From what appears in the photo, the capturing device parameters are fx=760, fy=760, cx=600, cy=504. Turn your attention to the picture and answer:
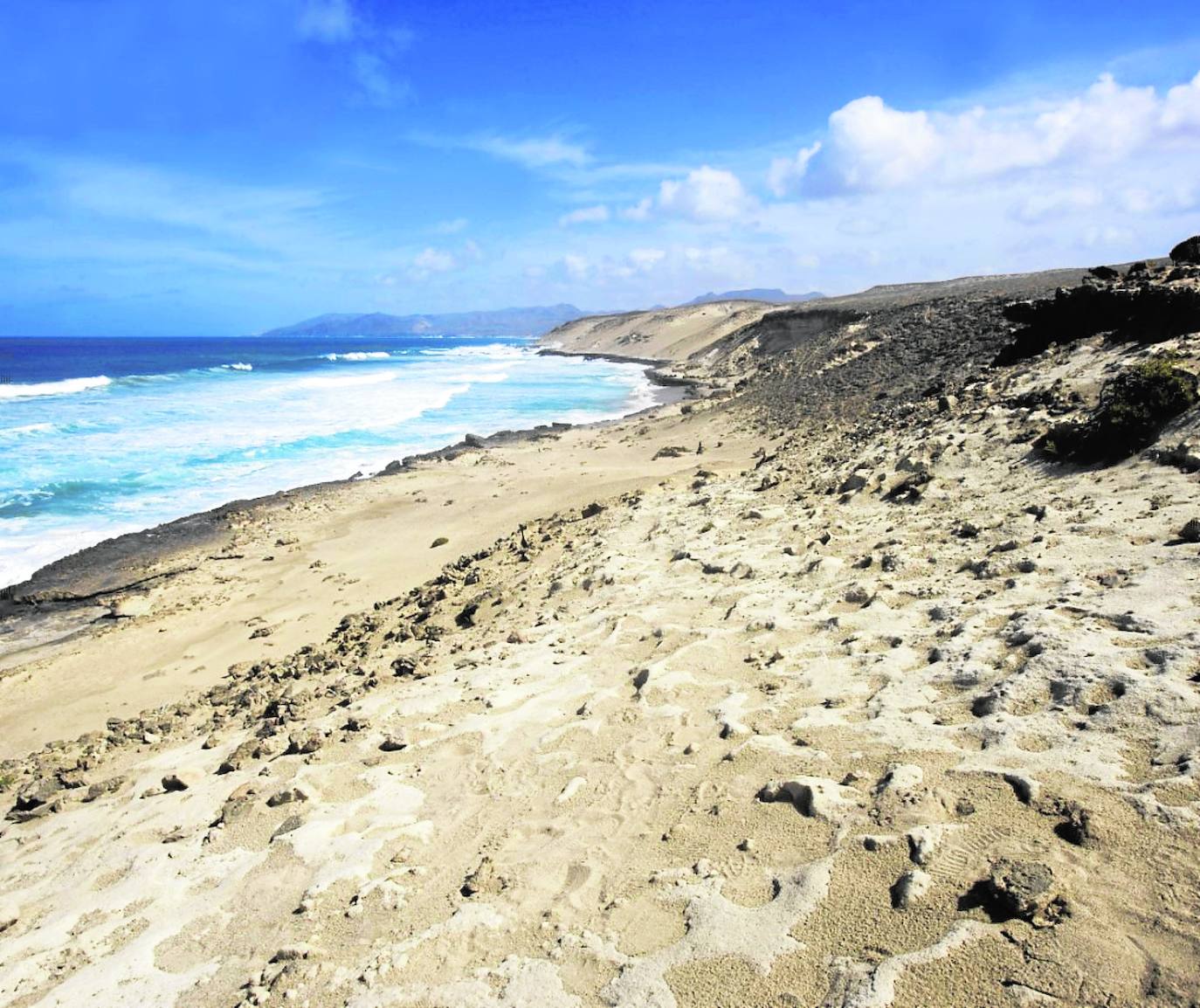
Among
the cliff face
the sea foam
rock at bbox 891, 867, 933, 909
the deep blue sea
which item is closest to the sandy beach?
rock at bbox 891, 867, 933, 909

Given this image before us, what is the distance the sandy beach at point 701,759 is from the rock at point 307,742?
0.02m

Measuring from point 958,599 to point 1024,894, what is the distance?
2.82m

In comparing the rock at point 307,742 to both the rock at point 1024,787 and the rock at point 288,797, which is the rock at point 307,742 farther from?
the rock at point 1024,787

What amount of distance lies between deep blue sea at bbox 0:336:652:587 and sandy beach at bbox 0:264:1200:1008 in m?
6.65

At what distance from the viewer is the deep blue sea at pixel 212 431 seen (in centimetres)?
1552

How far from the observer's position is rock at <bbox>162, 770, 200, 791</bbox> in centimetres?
529

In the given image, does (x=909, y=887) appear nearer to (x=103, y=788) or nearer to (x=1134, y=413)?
(x=1134, y=413)

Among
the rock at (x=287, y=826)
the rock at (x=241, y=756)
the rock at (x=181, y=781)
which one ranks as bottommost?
the rock at (x=181, y=781)

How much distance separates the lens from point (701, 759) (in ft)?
13.7

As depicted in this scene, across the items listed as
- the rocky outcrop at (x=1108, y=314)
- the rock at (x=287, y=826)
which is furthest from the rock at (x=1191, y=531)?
the rock at (x=287, y=826)

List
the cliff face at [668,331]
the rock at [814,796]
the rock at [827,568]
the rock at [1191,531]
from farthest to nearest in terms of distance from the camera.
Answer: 1. the cliff face at [668,331]
2. the rock at [827,568]
3. the rock at [1191,531]
4. the rock at [814,796]

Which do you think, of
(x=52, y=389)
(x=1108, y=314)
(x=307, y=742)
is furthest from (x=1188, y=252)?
(x=52, y=389)

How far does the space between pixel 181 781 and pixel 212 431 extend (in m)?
22.6

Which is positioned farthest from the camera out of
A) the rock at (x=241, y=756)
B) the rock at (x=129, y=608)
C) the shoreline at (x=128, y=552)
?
the shoreline at (x=128, y=552)
